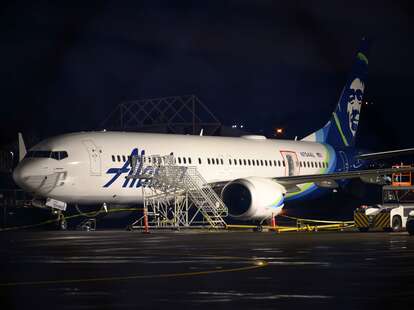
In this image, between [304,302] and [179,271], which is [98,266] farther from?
[304,302]

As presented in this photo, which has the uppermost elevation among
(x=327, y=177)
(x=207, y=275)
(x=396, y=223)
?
(x=327, y=177)

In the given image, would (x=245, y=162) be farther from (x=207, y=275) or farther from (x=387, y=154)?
(x=207, y=275)

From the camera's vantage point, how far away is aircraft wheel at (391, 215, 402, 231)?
4238 cm

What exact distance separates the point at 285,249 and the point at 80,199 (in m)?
17.9

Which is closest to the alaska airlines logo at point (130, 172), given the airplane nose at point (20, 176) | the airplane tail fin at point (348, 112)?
the airplane nose at point (20, 176)

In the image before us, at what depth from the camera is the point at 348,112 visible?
62719mm

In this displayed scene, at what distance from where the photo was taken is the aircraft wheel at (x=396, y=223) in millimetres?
42375

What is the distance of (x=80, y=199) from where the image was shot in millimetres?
44375

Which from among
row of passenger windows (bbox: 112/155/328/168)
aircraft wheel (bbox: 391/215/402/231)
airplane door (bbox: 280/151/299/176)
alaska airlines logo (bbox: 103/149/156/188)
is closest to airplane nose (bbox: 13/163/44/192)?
alaska airlines logo (bbox: 103/149/156/188)

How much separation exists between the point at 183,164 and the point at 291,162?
→ 30.8 feet

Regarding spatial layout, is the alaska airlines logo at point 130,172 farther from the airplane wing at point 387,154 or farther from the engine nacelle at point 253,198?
the airplane wing at point 387,154

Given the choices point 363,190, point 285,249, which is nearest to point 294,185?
point 363,190

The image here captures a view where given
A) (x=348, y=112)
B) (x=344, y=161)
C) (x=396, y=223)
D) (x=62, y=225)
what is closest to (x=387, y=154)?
(x=344, y=161)

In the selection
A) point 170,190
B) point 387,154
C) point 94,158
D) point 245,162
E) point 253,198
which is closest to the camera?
point 94,158
